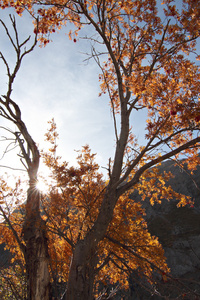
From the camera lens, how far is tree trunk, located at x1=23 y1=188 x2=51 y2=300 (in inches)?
139

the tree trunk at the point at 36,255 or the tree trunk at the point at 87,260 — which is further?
the tree trunk at the point at 36,255

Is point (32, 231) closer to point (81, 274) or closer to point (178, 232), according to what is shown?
point (81, 274)

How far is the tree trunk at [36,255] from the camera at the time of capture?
3539mm

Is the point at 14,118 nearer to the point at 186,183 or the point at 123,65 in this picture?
the point at 123,65

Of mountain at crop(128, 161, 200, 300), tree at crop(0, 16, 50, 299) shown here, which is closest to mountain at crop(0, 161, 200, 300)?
mountain at crop(128, 161, 200, 300)

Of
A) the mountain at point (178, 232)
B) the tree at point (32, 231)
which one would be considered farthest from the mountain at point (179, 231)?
the tree at point (32, 231)

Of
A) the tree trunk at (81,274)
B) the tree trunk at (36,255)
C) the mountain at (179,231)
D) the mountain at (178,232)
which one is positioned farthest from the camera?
the mountain at (179,231)

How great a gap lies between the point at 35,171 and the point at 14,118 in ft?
5.00

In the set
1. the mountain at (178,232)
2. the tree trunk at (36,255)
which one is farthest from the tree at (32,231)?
the mountain at (178,232)

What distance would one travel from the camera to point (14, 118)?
193 inches

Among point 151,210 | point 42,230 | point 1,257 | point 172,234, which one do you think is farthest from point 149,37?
point 1,257

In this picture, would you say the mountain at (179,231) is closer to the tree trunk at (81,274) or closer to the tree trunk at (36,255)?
the tree trunk at (36,255)

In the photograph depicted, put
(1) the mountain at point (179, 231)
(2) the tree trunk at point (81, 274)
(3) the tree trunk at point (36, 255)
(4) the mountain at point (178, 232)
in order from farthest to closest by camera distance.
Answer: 1. (1) the mountain at point (179, 231)
2. (4) the mountain at point (178, 232)
3. (3) the tree trunk at point (36, 255)
4. (2) the tree trunk at point (81, 274)

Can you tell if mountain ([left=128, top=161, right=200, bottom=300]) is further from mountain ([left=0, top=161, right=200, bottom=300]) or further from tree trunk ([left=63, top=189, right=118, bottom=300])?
tree trunk ([left=63, top=189, right=118, bottom=300])
